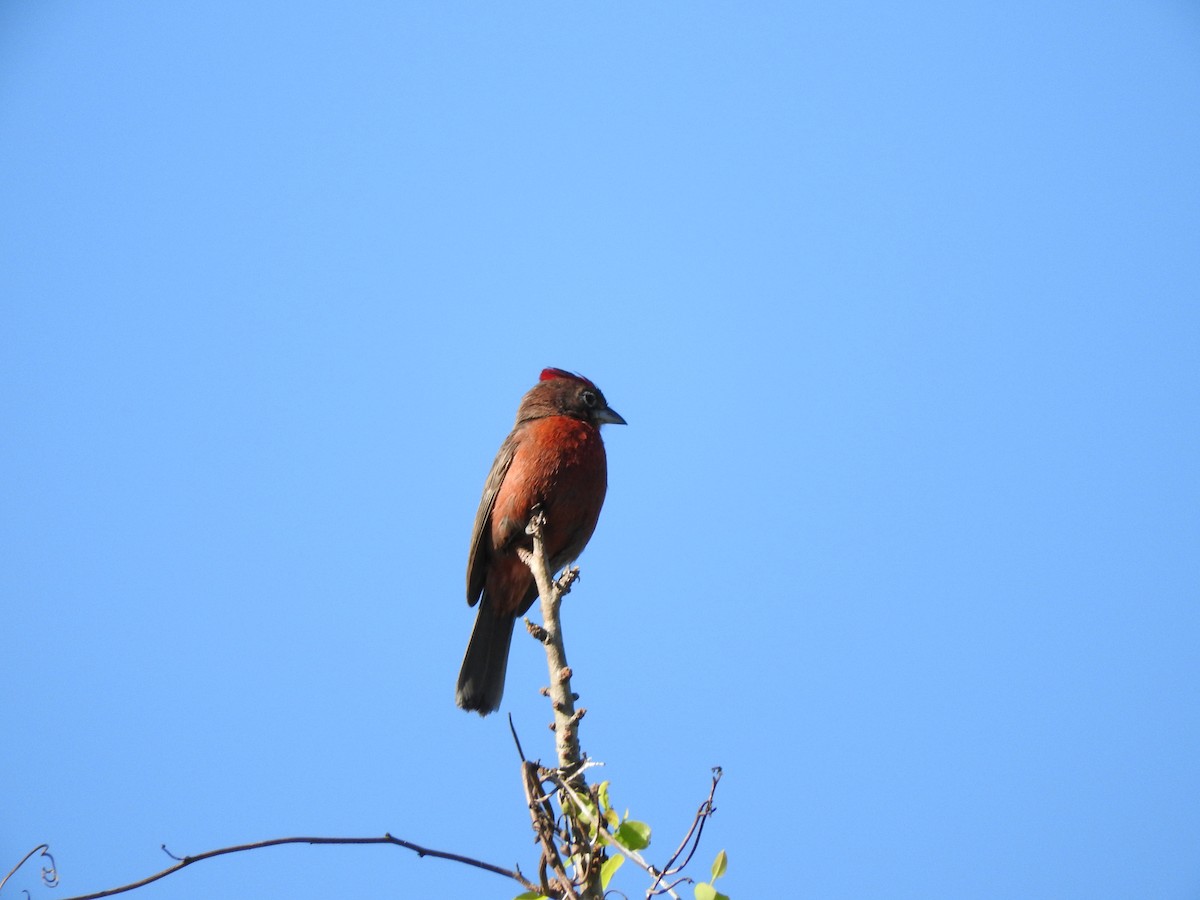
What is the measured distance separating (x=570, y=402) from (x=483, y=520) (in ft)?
3.32

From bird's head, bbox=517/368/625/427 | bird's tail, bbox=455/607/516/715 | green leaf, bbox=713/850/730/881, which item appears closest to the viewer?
green leaf, bbox=713/850/730/881

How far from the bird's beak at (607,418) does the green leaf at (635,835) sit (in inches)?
169

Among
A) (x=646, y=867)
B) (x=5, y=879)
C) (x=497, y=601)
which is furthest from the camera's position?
(x=497, y=601)

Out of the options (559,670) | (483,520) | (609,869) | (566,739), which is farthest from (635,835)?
(483,520)

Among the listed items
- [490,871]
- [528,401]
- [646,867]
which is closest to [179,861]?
[490,871]

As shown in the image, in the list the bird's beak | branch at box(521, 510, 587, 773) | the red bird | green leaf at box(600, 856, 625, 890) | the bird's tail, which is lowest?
green leaf at box(600, 856, 625, 890)

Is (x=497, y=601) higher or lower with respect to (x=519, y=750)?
higher

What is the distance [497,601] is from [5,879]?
3.22 metres

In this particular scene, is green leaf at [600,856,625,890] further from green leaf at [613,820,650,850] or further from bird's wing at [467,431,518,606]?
bird's wing at [467,431,518,606]

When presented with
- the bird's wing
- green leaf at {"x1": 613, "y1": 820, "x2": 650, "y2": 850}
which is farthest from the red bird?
green leaf at {"x1": 613, "y1": 820, "x2": 650, "y2": 850}

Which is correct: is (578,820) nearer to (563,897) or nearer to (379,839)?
(563,897)

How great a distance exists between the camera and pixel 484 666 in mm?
6426

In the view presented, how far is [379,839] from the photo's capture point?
3.18 meters

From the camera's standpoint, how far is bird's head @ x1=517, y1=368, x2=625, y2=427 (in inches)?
279
